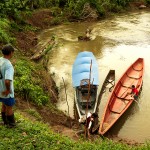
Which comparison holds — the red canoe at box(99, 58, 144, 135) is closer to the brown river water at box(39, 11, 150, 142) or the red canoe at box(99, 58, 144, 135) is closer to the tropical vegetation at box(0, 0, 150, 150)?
the brown river water at box(39, 11, 150, 142)

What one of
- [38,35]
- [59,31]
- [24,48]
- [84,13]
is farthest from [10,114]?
[84,13]

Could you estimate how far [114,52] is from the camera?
1858 centimetres

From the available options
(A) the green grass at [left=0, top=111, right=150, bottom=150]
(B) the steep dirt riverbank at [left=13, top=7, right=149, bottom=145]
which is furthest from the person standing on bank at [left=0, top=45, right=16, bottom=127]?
(B) the steep dirt riverbank at [left=13, top=7, right=149, bottom=145]

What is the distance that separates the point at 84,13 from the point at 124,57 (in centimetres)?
975

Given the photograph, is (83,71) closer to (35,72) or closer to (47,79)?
(47,79)

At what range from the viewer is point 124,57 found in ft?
57.7

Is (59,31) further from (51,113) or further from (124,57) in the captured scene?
(51,113)

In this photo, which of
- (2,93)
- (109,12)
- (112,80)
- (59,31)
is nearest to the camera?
(2,93)

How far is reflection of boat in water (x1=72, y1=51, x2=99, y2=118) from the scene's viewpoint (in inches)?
416

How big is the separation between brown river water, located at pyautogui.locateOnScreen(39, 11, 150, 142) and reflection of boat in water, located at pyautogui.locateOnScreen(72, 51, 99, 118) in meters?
0.67

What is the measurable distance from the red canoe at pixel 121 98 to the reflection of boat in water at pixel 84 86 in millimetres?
592

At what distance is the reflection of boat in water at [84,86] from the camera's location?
1055 centimetres

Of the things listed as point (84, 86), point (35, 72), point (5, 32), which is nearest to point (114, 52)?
point (5, 32)

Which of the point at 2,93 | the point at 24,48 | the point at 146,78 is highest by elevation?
the point at 2,93
